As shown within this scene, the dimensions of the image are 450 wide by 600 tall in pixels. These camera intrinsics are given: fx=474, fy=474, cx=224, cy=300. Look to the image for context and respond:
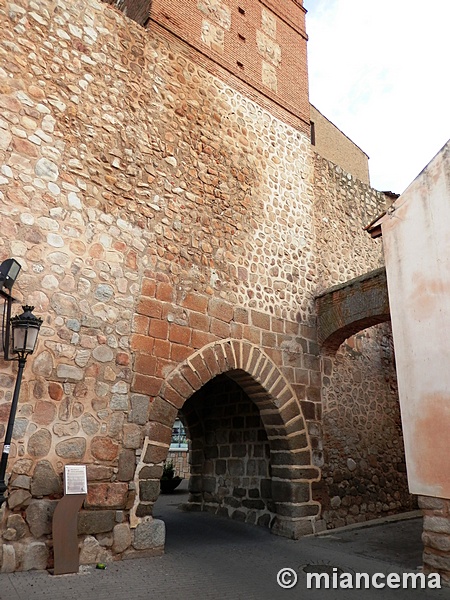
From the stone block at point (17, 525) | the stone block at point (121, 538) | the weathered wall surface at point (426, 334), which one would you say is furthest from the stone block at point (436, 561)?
the stone block at point (17, 525)

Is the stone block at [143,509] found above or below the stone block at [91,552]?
above

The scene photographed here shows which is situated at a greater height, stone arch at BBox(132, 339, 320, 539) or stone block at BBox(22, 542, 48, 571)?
stone arch at BBox(132, 339, 320, 539)

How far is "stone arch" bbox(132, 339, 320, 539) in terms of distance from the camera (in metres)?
5.72

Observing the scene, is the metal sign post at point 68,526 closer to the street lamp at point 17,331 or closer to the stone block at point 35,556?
the stone block at point 35,556

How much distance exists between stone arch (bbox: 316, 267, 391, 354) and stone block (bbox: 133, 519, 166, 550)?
11.8ft

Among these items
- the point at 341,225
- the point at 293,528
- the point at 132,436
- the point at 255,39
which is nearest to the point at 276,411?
the point at 293,528

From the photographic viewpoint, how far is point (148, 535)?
4.87 meters

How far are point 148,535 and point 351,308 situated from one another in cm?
401

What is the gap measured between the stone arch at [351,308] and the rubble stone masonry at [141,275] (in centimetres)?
23

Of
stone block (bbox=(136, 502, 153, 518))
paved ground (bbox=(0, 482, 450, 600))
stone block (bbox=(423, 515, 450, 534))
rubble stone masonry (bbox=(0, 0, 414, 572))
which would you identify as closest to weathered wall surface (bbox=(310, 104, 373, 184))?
rubble stone masonry (bbox=(0, 0, 414, 572))

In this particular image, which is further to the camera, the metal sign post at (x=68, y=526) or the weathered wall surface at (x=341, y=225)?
the weathered wall surface at (x=341, y=225)

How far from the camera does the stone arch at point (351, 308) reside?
21.3 ft

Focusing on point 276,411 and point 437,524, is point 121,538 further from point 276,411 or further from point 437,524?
point 437,524

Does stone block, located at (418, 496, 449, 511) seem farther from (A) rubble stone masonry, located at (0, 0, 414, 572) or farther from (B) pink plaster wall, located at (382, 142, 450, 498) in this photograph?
(A) rubble stone masonry, located at (0, 0, 414, 572)
